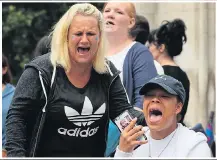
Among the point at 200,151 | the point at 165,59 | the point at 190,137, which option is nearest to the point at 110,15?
the point at 165,59

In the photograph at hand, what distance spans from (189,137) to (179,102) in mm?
244

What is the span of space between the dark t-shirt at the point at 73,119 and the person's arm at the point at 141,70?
0.99 meters

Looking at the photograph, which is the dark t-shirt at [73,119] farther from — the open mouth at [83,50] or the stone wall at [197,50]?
the stone wall at [197,50]

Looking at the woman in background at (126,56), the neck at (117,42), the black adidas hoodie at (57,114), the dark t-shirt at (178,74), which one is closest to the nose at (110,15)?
the woman in background at (126,56)

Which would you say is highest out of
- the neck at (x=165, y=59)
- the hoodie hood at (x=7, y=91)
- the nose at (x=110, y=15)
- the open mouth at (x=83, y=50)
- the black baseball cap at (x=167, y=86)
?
the nose at (x=110, y=15)

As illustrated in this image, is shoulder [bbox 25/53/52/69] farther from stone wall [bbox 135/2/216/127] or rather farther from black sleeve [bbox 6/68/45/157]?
stone wall [bbox 135/2/216/127]

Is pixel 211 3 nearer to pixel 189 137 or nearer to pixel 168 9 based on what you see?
pixel 168 9

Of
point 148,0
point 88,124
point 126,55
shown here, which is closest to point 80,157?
point 88,124

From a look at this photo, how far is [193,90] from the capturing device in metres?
10.5

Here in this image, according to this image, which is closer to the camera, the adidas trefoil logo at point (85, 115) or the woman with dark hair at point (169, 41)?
the adidas trefoil logo at point (85, 115)

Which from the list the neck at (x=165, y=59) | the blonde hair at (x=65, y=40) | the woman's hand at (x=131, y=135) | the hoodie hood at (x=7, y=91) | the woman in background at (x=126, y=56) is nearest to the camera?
the woman's hand at (x=131, y=135)

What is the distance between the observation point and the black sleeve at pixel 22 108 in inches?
189

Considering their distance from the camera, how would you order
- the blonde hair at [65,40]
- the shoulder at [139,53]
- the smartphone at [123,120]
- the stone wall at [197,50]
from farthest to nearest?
the stone wall at [197,50], the shoulder at [139,53], the smartphone at [123,120], the blonde hair at [65,40]

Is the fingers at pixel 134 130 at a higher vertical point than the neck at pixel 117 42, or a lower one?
lower
